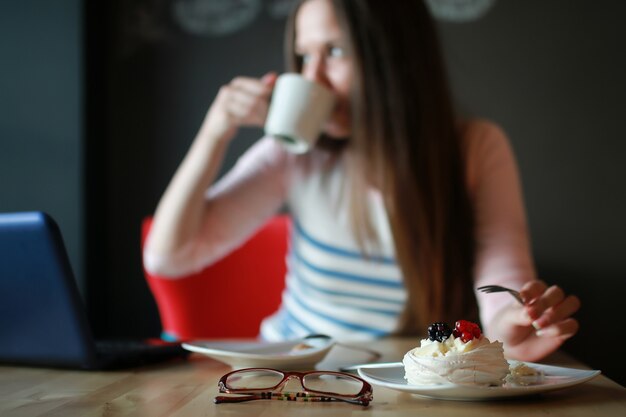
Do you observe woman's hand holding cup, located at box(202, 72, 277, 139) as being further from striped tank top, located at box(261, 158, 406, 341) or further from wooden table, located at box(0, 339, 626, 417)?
wooden table, located at box(0, 339, 626, 417)

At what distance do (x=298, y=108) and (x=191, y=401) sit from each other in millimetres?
636

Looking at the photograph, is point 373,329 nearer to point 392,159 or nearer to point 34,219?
point 392,159

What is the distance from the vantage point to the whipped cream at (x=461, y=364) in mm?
646

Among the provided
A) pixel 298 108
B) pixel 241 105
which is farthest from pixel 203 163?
pixel 298 108

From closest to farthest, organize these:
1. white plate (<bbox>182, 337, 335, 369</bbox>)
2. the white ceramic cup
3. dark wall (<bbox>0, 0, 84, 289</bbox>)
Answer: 1. white plate (<bbox>182, 337, 335, 369</bbox>)
2. the white ceramic cup
3. dark wall (<bbox>0, 0, 84, 289</bbox>)

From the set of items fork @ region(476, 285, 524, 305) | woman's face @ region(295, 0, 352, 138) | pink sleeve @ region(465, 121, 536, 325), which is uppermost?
woman's face @ region(295, 0, 352, 138)

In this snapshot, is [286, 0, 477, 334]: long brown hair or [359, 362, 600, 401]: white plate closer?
[359, 362, 600, 401]: white plate

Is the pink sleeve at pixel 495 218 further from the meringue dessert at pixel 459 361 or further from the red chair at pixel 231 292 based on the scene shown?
the red chair at pixel 231 292

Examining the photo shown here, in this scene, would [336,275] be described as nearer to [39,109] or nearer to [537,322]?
[537,322]

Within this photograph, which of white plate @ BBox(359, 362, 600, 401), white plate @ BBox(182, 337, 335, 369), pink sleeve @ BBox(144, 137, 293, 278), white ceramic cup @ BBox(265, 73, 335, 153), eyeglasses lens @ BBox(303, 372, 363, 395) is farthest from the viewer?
pink sleeve @ BBox(144, 137, 293, 278)

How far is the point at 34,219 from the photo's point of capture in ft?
2.52

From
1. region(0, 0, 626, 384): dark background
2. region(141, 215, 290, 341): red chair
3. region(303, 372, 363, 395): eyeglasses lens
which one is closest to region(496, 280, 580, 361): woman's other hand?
region(303, 372, 363, 395): eyeglasses lens

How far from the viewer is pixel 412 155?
137 centimetres

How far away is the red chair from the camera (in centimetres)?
163
